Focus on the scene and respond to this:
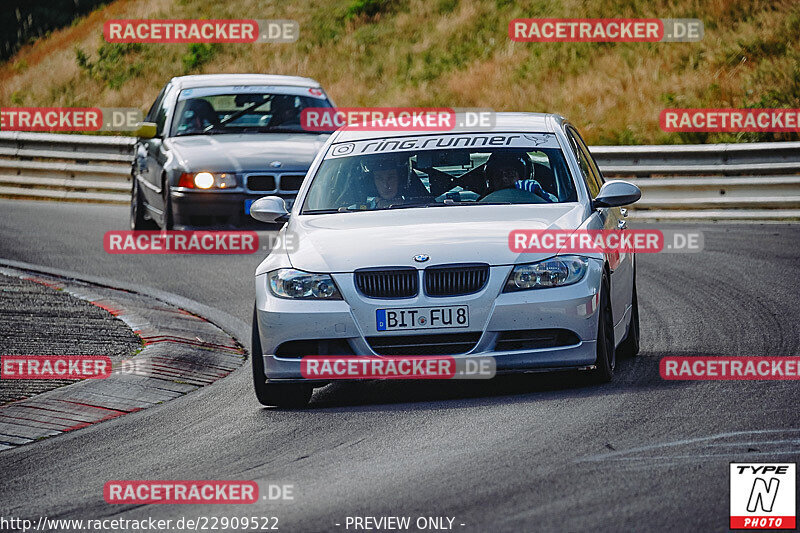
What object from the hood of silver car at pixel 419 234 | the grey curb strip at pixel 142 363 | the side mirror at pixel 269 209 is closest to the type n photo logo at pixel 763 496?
the hood of silver car at pixel 419 234

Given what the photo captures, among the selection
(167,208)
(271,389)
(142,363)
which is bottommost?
(167,208)

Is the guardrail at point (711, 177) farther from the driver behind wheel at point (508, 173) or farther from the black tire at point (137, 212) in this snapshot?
the driver behind wheel at point (508, 173)

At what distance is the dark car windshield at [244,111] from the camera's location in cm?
1620

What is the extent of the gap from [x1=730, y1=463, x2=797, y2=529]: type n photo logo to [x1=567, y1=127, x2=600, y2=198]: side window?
3.46m

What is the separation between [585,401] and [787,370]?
4.60 feet

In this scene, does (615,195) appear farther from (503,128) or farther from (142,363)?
(142,363)

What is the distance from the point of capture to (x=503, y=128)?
9203 millimetres

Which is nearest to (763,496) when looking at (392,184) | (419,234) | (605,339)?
(605,339)

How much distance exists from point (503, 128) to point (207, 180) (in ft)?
20.7

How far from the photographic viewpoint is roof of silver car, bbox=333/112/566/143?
30.1 feet

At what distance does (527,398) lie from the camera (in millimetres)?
7734

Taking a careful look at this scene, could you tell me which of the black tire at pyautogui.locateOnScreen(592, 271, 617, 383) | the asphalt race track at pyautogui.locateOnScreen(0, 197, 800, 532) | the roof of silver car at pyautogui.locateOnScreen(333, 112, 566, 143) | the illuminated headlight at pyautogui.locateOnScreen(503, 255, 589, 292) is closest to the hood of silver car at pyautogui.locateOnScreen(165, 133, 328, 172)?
the roof of silver car at pyautogui.locateOnScreen(333, 112, 566, 143)

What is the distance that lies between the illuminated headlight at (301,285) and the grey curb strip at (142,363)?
1.18 metres

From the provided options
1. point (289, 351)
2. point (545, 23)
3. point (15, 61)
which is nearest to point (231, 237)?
point (289, 351)
